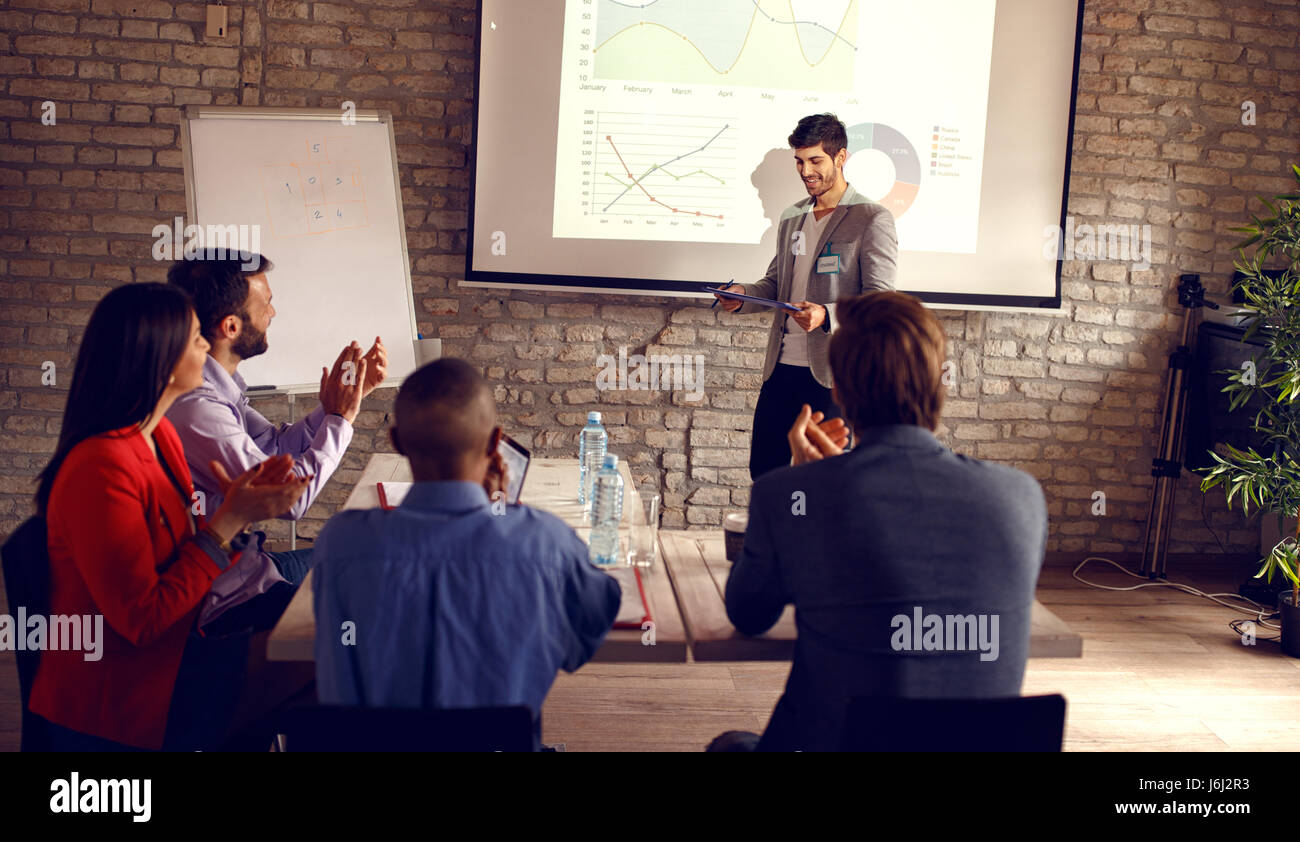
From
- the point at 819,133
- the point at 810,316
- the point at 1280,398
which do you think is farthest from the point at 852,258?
the point at 1280,398

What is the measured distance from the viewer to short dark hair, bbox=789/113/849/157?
3.33m

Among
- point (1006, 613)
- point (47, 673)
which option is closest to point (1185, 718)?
point (1006, 613)

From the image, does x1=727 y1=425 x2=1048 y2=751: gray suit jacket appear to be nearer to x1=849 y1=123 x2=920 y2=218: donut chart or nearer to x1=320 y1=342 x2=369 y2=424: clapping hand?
x1=320 y1=342 x2=369 y2=424: clapping hand

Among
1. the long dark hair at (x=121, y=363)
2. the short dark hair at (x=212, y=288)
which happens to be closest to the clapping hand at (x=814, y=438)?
the long dark hair at (x=121, y=363)

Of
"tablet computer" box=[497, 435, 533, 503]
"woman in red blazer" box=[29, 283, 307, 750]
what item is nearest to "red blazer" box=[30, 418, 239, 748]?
"woman in red blazer" box=[29, 283, 307, 750]

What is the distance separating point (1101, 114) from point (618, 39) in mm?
2137

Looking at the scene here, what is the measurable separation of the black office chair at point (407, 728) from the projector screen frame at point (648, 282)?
119 inches

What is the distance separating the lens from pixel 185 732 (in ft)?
5.53

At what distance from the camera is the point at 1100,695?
3.13m

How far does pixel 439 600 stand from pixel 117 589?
603 millimetres

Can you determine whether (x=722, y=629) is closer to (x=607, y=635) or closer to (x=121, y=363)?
(x=607, y=635)

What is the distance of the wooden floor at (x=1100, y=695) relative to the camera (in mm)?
2771

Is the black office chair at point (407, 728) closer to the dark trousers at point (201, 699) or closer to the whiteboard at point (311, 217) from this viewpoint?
the dark trousers at point (201, 699)

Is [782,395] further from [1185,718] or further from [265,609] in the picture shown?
[265,609]
